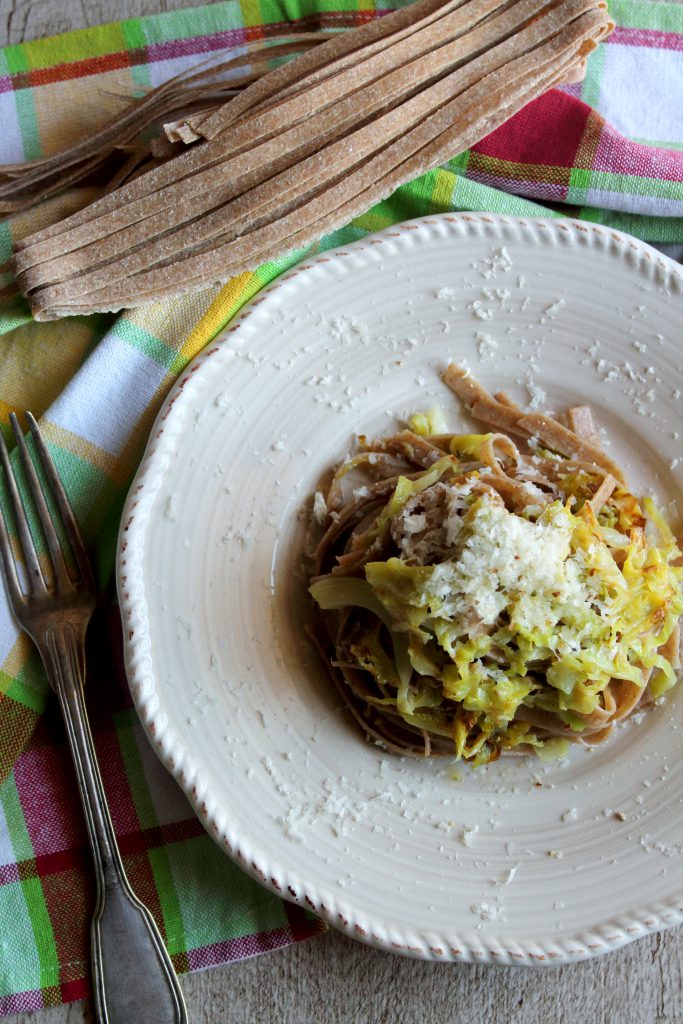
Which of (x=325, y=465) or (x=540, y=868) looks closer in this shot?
(x=540, y=868)

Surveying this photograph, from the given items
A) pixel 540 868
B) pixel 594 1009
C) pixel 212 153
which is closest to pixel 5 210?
pixel 212 153

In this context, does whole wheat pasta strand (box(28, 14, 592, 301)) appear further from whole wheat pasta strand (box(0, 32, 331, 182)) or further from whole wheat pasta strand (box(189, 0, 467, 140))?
whole wheat pasta strand (box(0, 32, 331, 182))

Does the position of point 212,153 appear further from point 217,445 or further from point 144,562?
point 144,562

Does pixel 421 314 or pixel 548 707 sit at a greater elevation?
pixel 421 314

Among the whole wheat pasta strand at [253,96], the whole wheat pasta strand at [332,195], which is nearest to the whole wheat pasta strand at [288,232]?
the whole wheat pasta strand at [332,195]

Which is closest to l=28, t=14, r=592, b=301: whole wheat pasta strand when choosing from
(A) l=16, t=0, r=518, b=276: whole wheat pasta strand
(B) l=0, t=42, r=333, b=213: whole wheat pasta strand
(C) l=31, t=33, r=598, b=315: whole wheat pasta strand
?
(C) l=31, t=33, r=598, b=315: whole wheat pasta strand

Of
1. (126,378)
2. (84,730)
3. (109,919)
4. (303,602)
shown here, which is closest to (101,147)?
(126,378)
